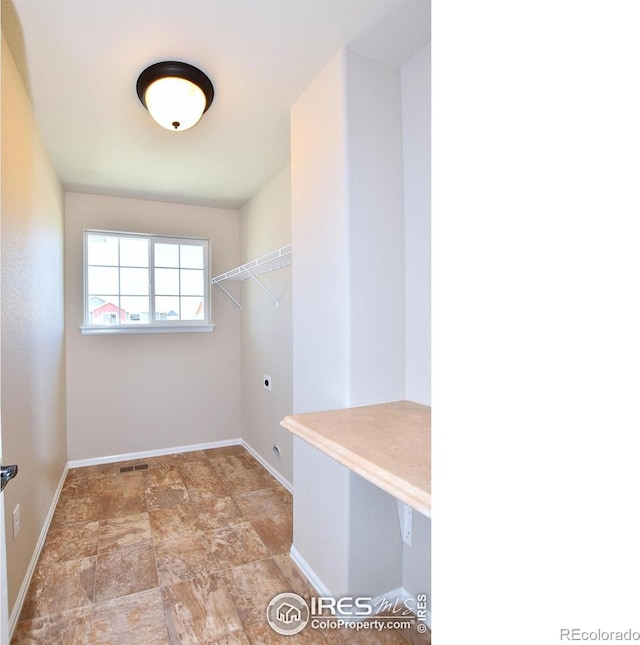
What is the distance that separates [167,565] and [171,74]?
2.42m

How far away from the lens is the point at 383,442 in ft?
3.57

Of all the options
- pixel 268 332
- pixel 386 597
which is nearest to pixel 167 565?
pixel 386 597

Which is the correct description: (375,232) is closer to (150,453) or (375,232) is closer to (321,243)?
(321,243)

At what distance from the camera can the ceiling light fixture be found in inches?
69.4

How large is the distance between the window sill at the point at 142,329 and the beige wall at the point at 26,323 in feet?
1.93

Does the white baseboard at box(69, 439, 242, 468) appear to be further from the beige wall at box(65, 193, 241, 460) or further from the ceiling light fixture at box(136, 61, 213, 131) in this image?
the ceiling light fixture at box(136, 61, 213, 131)

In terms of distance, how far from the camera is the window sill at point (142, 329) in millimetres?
3492

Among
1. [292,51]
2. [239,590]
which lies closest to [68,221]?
[292,51]

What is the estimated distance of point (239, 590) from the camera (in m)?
1.87

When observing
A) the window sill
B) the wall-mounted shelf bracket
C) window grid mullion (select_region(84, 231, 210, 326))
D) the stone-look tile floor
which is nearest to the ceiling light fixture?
the wall-mounted shelf bracket

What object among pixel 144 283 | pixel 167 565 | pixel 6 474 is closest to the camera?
pixel 6 474

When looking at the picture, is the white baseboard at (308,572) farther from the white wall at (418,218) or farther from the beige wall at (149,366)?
the beige wall at (149,366)
